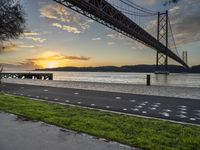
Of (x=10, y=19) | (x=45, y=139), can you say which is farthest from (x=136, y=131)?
(x=10, y=19)

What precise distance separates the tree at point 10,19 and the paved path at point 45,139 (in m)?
18.8

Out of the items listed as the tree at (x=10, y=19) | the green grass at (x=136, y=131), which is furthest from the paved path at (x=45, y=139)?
the tree at (x=10, y=19)

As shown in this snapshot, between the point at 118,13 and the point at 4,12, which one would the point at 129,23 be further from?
the point at 4,12

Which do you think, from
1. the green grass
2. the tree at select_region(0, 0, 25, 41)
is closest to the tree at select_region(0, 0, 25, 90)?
the tree at select_region(0, 0, 25, 41)

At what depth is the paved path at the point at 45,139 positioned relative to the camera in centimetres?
543

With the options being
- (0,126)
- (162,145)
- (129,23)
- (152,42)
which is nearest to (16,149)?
(0,126)

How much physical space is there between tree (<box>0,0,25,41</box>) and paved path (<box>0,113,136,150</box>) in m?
18.8

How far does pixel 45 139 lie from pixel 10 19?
2126 cm

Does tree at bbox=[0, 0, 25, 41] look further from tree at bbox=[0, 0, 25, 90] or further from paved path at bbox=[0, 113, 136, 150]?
paved path at bbox=[0, 113, 136, 150]

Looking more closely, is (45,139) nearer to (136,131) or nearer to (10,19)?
(136,131)

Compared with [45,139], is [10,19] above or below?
above

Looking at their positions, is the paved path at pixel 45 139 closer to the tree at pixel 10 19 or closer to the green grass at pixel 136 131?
the green grass at pixel 136 131

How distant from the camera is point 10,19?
2536cm

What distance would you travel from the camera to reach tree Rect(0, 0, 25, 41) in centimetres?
2450
